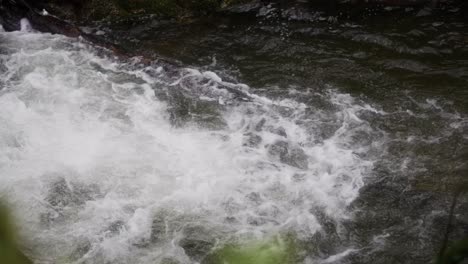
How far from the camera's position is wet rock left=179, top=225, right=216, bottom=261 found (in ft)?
17.2

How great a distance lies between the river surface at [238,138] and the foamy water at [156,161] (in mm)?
22

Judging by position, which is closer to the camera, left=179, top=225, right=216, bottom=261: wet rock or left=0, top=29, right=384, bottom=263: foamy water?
left=179, top=225, right=216, bottom=261: wet rock

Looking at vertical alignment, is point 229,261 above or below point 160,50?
below

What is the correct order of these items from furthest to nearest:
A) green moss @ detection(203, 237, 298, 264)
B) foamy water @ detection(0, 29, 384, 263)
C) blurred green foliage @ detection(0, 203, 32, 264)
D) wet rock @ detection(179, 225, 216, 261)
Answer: foamy water @ detection(0, 29, 384, 263) → wet rock @ detection(179, 225, 216, 261) → green moss @ detection(203, 237, 298, 264) → blurred green foliage @ detection(0, 203, 32, 264)

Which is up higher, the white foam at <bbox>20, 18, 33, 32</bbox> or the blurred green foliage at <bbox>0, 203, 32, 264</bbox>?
the white foam at <bbox>20, 18, 33, 32</bbox>

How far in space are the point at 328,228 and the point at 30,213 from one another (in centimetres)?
382

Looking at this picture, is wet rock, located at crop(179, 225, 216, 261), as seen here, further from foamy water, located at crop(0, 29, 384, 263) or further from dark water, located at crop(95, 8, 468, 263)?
dark water, located at crop(95, 8, 468, 263)

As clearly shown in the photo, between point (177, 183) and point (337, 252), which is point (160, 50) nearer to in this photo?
point (177, 183)

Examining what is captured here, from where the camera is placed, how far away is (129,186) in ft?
20.2

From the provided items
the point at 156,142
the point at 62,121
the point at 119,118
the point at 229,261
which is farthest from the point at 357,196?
the point at 62,121

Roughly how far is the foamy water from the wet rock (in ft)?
0.12

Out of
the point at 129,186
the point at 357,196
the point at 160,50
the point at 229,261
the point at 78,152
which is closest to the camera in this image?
the point at 229,261

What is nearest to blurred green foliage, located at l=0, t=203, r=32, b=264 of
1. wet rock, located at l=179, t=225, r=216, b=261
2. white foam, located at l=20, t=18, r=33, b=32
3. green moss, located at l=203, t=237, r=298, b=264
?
wet rock, located at l=179, t=225, r=216, b=261

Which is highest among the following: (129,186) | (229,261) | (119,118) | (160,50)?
(160,50)
